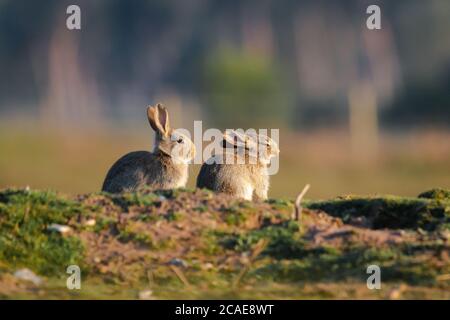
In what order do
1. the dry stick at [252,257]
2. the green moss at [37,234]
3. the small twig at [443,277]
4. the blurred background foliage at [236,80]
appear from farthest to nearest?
1. the blurred background foliage at [236,80]
2. the green moss at [37,234]
3. the dry stick at [252,257]
4. the small twig at [443,277]

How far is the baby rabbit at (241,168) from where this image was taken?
13461 millimetres

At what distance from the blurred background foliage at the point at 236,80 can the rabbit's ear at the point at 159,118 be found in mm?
26593

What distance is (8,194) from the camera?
11453 mm

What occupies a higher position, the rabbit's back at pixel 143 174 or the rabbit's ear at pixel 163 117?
the rabbit's ear at pixel 163 117

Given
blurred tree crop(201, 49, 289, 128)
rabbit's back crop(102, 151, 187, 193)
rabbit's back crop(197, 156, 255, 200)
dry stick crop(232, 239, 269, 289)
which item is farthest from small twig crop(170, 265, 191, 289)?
blurred tree crop(201, 49, 289, 128)

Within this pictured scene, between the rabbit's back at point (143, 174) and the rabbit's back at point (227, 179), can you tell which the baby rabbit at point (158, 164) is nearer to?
the rabbit's back at point (143, 174)

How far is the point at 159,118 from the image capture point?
14641 millimetres

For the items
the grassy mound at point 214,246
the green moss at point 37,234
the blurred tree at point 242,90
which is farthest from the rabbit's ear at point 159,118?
the blurred tree at point 242,90

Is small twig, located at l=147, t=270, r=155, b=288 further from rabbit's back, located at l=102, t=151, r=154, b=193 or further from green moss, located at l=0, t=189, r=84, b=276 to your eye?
rabbit's back, located at l=102, t=151, r=154, b=193

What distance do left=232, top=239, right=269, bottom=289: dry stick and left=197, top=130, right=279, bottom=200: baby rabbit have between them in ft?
9.47

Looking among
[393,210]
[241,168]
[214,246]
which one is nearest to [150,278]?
[214,246]

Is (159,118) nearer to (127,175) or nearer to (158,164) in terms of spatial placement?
(158,164)

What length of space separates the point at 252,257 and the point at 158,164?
3784 mm

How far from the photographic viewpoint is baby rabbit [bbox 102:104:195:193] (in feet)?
Answer: 44.3
